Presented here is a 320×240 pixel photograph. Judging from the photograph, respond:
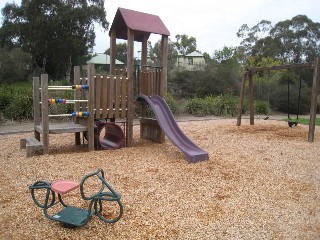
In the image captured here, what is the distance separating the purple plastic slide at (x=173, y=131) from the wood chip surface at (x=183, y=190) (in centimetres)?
17

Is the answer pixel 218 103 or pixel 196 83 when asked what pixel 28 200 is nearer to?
pixel 218 103

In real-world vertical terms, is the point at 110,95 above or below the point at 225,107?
above

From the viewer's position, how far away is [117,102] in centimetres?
677

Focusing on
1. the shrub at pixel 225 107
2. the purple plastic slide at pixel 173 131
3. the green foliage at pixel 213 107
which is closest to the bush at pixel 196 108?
the green foliage at pixel 213 107

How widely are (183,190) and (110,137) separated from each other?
147 inches

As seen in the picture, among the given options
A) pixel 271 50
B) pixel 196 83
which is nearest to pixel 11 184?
pixel 196 83

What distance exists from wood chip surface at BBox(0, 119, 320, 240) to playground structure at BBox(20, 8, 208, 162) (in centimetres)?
31

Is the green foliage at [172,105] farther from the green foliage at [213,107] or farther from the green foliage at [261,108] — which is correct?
the green foliage at [261,108]

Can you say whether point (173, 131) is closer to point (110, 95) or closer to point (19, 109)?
point (110, 95)

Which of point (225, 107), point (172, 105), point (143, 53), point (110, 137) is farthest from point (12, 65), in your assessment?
point (110, 137)

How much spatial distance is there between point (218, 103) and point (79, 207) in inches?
488

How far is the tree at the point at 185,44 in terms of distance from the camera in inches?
2559

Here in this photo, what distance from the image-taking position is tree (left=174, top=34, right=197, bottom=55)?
65.0 m

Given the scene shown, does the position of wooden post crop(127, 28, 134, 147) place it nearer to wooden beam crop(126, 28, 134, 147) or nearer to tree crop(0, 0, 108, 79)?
wooden beam crop(126, 28, 134, 147)
